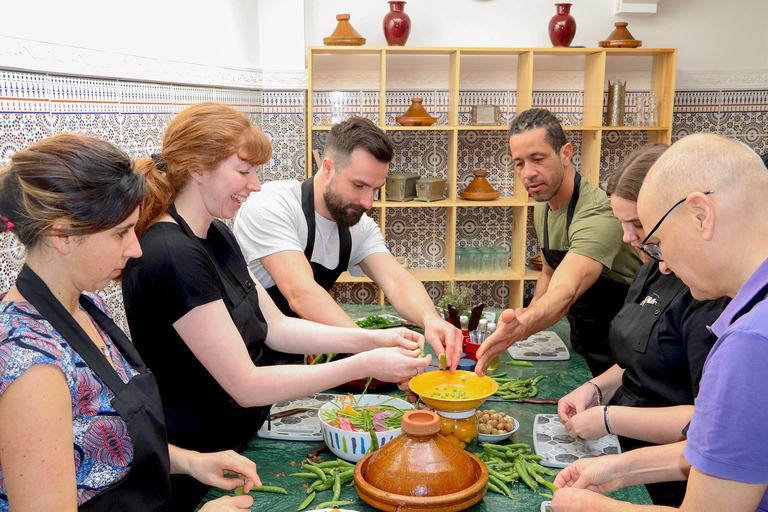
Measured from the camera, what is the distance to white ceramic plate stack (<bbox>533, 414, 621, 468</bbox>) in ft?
7.05

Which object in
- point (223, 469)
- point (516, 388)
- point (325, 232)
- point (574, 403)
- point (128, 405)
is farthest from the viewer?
point (325, 232)

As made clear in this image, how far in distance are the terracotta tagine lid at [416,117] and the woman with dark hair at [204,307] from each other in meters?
3.24

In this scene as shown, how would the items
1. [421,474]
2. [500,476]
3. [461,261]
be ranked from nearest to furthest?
[421,474]
[500,476]
[461,261]

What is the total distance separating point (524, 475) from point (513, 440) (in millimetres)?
305

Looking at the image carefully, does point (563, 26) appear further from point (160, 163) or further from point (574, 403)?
point (160, 163)

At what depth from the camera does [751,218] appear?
1403 millimetres

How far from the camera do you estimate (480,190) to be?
228 inches

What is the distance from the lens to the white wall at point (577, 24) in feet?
19.3

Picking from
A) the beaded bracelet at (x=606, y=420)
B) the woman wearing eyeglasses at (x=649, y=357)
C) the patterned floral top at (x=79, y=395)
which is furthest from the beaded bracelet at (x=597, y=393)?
the patterned floral top at (x=79, y=395)

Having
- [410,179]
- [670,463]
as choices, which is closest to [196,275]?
[670,463]

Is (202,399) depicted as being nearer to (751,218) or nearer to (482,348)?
(482,348)

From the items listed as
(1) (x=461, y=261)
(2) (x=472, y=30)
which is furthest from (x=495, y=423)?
(2) (x=472, y=30)

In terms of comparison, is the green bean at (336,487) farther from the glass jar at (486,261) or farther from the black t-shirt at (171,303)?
the glass jar at (486,261)

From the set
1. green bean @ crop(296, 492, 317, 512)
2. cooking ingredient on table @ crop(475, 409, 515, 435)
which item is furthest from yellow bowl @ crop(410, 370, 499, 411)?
green bean @ crop(296, 492, 317, 512)
